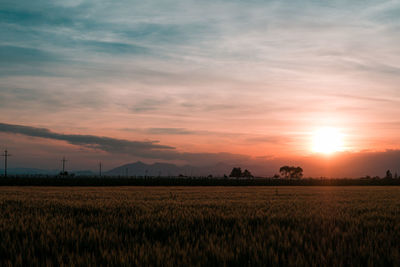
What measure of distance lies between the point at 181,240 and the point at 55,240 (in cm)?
276

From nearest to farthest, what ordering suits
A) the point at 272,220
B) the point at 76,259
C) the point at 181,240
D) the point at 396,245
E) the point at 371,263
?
the point at 371,263 < the point at 76,259 < the point at 396,245 < the point at 181,240 < the point at 272,220

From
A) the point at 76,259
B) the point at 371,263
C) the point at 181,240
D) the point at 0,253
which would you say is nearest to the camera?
the point at 371,263

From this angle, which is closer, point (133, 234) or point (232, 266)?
point (232, 266)

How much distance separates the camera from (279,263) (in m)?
5.72

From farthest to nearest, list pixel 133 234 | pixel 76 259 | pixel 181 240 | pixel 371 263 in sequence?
1. pixel 133 234
2. pixel 181 240
3. pixel 76 259
4. pixel 371 263

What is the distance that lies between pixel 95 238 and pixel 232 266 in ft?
11.3

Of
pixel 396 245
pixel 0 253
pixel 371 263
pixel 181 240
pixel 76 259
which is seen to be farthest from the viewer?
pixel 181 240

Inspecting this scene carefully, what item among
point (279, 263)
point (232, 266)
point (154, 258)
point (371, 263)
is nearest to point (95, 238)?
point (154, 258)

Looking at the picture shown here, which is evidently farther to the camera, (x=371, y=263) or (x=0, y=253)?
(x=0, y=253)

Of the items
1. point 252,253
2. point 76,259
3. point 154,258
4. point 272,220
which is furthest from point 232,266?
point 272,220

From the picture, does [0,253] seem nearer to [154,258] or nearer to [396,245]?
[154,258]

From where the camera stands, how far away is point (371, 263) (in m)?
5.58

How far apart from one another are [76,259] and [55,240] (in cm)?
185

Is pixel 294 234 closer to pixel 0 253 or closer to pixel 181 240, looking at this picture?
pixel 181 240
